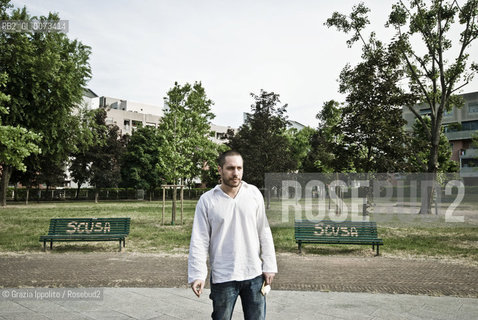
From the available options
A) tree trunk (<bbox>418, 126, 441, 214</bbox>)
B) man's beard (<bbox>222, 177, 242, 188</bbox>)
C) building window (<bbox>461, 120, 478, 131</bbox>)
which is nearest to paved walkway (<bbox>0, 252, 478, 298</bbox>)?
man's beard (<bbox>222, 177, 242, 188</bbox>)

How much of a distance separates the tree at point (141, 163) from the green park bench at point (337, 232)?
40857 mm

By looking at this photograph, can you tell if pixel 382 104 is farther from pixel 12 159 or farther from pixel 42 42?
pixel 42 42

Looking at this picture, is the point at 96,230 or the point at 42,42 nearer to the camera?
the point at 96,230

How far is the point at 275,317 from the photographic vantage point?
16.5 feet

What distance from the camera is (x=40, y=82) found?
739 inches

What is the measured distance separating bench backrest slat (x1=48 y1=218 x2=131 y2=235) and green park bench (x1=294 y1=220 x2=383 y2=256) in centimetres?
541

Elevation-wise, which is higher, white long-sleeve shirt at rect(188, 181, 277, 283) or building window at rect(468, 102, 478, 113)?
building window at rect(468, 102, 478, 113)

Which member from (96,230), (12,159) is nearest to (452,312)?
(96,230)

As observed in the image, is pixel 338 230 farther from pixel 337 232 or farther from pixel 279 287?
pixel 279 287

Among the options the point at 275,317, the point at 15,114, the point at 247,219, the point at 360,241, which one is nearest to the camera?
the point at 247,219

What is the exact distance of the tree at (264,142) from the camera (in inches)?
1128

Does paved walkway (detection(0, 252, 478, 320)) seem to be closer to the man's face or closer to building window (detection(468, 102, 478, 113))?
the man's face

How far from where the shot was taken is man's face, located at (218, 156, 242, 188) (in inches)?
116

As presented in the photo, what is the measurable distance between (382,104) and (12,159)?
50.5ft
